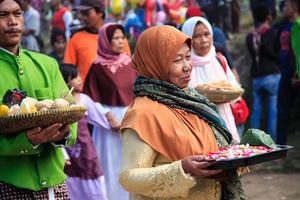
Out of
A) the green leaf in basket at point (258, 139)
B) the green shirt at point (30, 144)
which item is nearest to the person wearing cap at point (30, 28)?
the green shirt at point (30, 144)

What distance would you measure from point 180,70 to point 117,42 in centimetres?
411

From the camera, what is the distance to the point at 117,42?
8055 mm

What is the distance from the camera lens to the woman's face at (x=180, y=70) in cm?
399

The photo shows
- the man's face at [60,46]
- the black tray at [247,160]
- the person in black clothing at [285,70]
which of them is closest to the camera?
the black tray at [247,160]

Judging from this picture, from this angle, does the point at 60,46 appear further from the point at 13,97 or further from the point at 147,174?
the point at 147,174

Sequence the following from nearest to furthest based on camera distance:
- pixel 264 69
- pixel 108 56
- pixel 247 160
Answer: pixel 247 160
pixel 108 56
pixel 264 69

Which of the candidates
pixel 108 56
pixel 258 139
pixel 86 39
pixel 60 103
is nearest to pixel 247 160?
pixel 258 139

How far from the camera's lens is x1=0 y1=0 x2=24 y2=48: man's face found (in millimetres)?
4098

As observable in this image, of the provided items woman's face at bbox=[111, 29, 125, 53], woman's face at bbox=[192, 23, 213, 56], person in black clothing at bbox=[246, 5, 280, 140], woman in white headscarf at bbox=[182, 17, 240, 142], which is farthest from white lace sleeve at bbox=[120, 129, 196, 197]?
person in black clothing at bbox=[246, 5, 280, 140]

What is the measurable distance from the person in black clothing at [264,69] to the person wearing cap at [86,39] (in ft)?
8.90

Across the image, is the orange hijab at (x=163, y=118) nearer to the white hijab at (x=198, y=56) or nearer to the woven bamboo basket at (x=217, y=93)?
the woven bamboo basket at (x=217, y=93)

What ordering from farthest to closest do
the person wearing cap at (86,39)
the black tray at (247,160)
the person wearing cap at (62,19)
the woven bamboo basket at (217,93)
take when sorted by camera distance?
the person wearing cap at (62,19), the person wearing cap at (86,39), the woven bamboo basket at (217,93), the black tray at (247,160)

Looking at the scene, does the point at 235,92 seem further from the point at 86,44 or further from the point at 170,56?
the point at 86,44

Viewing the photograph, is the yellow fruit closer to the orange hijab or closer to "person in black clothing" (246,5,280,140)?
the orange hijab
